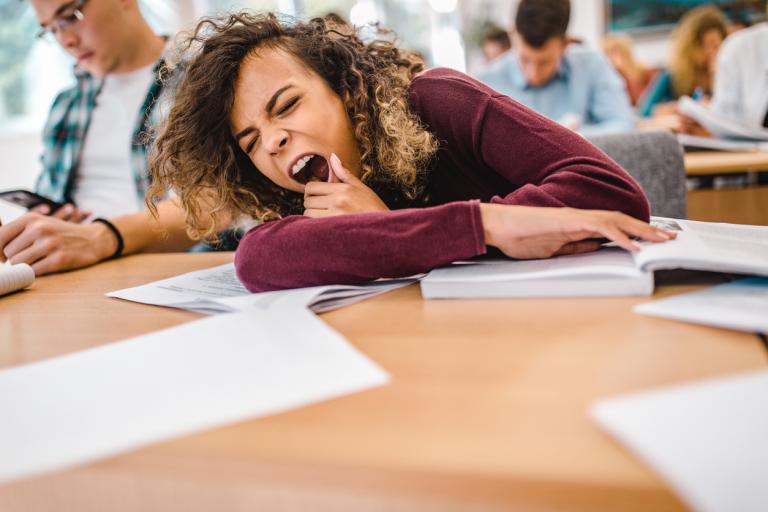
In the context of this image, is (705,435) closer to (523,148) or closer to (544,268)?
(544,268)

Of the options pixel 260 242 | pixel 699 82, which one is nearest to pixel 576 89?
pixel 699 82

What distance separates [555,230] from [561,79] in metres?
2.60

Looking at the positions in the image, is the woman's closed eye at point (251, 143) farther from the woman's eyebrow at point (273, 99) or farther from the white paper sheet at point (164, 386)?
the white paper sheet at point (164, 386)

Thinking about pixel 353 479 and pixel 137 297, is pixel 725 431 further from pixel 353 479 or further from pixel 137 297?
pixel 137 297

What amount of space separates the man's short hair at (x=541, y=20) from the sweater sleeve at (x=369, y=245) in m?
2.24

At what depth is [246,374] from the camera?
476 millimetres

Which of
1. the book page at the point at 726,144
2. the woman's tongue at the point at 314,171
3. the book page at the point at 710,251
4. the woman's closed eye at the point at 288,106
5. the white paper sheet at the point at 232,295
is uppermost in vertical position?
the woman's closed eye at the point at 288,106

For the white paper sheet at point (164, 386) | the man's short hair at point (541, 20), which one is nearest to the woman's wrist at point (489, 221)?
the white paper sheet at point (164, 386)

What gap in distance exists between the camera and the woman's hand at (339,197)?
0.84 meters

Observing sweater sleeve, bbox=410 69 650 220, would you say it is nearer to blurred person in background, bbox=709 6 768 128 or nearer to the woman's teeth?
the woman's teeth

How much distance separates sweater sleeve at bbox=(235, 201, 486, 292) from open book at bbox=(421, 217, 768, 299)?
3cm

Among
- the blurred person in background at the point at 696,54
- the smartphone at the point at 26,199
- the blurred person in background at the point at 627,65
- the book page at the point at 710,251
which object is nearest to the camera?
the book page at the point at 710,251

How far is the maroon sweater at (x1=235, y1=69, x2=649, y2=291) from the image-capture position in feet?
2.29

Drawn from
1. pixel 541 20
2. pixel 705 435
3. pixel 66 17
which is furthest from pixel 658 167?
pixel 541 20
